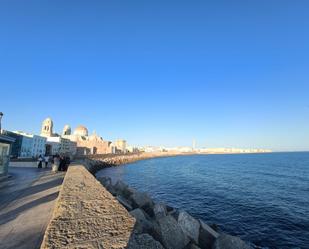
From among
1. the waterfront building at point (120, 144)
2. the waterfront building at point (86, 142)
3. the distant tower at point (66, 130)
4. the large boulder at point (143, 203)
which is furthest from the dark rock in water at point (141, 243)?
the waterfront building at point (120, 144)

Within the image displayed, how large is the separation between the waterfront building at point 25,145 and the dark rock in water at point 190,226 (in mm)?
68048

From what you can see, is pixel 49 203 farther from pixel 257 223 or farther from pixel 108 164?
pixel 108 164

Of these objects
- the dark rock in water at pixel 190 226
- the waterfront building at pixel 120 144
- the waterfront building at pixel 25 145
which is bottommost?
the dark rock in water at pixel 190 226

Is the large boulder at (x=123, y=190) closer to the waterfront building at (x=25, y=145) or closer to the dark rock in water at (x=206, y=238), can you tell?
the dark rock in water at (x=206, y=238)

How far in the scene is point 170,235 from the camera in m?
7.52

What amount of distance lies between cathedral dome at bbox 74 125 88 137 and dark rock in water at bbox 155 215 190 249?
133049mm

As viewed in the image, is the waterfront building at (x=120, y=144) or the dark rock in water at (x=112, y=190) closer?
the dark rock in water at (x=112, y=190)

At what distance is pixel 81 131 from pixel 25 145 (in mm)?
64119

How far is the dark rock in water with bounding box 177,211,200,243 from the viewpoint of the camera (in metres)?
8.80

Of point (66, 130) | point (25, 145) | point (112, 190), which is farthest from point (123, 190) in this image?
point (66, 130)

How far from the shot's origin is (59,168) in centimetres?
2095

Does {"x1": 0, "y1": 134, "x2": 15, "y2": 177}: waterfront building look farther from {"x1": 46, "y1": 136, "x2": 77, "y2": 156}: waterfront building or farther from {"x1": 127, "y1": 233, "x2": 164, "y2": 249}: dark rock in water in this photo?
{"x1": 46, "y1": 136, "x2": 77, "y2": 156}: waterfront building

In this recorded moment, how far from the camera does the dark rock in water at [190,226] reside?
28.9 ft

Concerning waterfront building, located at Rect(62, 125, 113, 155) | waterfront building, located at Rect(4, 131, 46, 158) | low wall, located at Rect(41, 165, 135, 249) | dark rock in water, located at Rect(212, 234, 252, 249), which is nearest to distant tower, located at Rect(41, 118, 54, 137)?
waterfront building, located at Rect(62, 125, 113, 155)
